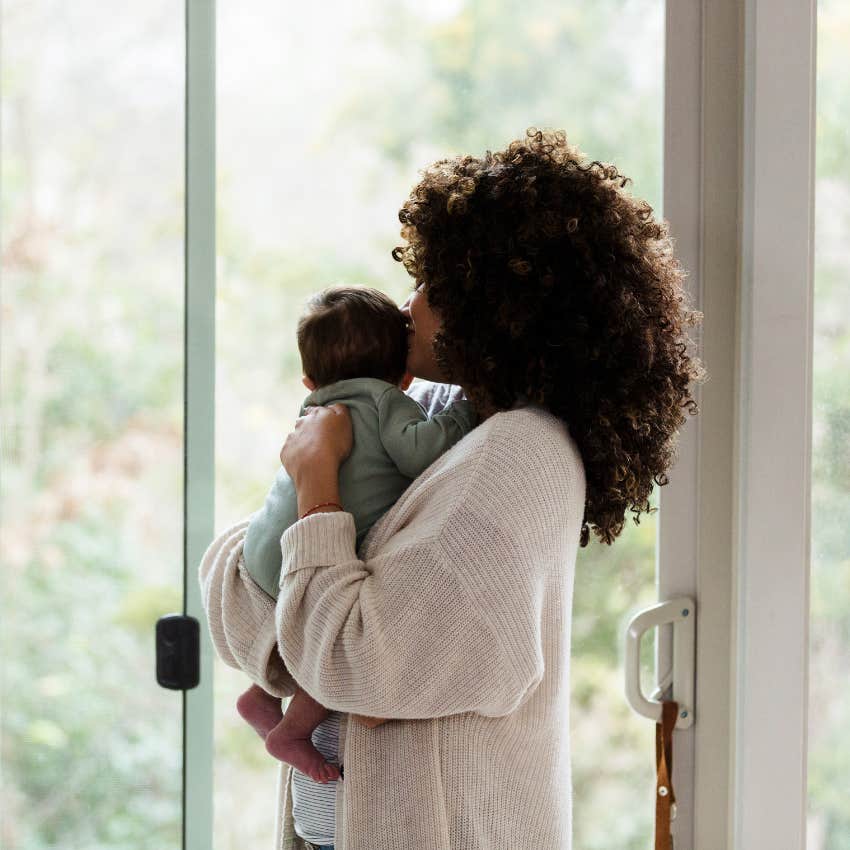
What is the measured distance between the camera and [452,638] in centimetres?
98

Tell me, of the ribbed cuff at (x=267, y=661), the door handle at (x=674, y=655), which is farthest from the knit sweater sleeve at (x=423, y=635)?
the door handle at (x=674, y=655)

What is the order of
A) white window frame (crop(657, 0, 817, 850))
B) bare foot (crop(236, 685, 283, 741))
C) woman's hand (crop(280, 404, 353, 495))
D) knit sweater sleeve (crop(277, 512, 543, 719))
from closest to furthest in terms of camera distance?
knit sweater sleeve (crop(277, 512, 543, 719))
woman's hand (crop(280, 404, 353, 495))
bare foot (crop(236, 685, 283, 741))
white window frame (crop(657, 0, 817, 850))

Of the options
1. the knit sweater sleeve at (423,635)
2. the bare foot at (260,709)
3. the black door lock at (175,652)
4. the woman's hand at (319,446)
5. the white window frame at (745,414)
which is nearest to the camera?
the knit sweater sleeve at (423,635)

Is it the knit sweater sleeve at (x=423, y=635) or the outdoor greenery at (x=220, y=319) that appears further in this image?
the outdoor greenery at (x=220, y=319)

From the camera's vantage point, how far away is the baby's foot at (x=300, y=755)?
1111 millimetres

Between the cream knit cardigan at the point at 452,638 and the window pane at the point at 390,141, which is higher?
the window pane at the point at 390,141

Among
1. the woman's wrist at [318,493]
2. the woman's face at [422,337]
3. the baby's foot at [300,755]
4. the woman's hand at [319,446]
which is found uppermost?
the woman's face at [422,337]

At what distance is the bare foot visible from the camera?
1.23m

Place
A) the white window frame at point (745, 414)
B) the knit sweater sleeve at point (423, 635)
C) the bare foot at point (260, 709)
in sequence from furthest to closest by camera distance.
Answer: the white window frame at point (745, 414) < the bare foot at point (260, 709) < the knit sweater sleeve at point (423, 635)

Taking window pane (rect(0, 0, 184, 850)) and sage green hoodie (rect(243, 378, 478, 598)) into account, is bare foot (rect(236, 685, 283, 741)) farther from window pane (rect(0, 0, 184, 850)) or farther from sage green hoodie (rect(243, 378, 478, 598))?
window pane (rect(0, 0, 184, 850))

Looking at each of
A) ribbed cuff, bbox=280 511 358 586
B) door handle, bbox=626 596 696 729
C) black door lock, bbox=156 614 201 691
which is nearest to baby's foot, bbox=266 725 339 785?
ribbed cuff, bbox=280 511 358 586

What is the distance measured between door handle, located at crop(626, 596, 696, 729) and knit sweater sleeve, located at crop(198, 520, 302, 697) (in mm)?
543

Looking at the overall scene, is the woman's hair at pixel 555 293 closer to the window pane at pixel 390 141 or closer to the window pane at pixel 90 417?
the window pane at pixel 390 141

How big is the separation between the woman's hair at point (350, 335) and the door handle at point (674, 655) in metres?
0.56
